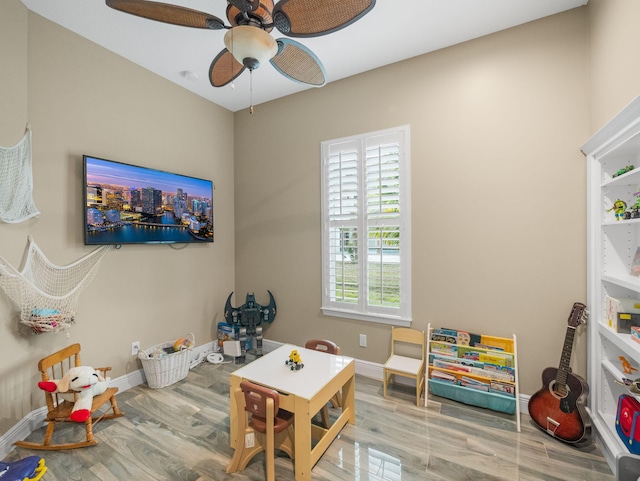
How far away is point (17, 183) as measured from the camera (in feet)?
6.49

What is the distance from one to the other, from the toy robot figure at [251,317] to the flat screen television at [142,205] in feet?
2.87

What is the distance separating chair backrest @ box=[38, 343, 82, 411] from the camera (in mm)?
1992

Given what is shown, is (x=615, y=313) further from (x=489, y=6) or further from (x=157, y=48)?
(x=157, y=48)

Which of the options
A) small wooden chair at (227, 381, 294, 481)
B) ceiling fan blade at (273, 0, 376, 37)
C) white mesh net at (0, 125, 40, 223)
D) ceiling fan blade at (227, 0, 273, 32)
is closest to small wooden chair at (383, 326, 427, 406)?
small wooden chair at (227, 381, 294, 481)

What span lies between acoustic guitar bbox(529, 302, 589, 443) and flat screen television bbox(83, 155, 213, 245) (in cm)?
335

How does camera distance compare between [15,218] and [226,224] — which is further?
[226,224]

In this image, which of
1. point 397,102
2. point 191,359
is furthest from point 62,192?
point 397,102

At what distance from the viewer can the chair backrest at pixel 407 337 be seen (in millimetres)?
2639

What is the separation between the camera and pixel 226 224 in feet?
12.2

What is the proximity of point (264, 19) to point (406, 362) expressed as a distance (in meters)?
2.67

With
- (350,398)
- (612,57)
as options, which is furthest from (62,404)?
(612,57)

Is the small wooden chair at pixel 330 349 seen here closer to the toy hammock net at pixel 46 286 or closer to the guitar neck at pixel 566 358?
the guitar neck at pixel 566 358

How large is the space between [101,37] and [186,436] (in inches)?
125

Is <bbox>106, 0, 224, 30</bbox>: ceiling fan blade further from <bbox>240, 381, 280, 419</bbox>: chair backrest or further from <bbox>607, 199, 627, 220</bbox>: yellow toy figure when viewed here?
<bbox>607, 199, 627, 220</bbox>: yellow toy figure
